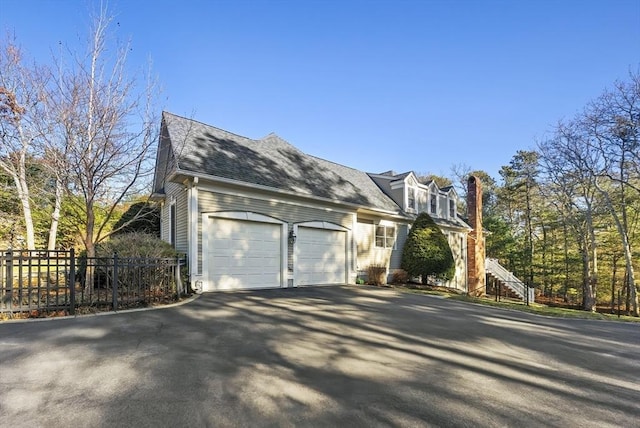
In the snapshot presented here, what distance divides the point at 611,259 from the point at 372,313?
25995mm

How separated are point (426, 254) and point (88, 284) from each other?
13.6 meters

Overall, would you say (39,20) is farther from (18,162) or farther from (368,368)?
(368,368)

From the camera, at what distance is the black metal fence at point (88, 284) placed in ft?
20.6

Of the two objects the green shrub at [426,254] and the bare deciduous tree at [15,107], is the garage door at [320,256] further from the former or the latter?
the bare deciduous tree at [15,107]

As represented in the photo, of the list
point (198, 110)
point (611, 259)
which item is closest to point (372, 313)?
point (198, 110)

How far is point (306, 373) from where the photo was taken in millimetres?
3900

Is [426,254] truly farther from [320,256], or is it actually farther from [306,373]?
[306,373]

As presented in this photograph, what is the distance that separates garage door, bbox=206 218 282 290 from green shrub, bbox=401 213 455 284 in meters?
7.63

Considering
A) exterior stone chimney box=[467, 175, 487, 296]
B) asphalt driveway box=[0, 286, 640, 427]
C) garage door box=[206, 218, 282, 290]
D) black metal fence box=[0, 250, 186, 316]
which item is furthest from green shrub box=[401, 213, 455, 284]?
black metal fence box=[0, 250, 186, 316]

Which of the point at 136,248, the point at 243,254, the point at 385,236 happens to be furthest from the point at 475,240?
the point at 136,248

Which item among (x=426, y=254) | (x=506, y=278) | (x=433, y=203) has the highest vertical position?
(x=433, y=203)

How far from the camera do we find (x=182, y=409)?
2.96 m

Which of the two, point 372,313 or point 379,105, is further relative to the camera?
point 379,105

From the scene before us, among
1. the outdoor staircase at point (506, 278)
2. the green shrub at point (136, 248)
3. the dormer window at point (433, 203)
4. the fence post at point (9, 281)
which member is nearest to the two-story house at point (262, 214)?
the green shrub at point (136, 248)
